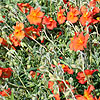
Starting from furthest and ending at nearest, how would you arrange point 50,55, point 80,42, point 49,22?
point 49,22, point 50,55, point 80,42

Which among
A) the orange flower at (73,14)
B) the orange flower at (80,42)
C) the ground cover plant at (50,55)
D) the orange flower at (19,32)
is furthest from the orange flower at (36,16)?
the orange flower at (80,42)

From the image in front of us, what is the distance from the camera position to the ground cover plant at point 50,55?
2041mm

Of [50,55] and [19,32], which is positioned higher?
[19,32]

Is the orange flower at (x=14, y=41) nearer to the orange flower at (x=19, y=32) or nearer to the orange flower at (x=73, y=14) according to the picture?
the orange flower at (x=19, y=32)

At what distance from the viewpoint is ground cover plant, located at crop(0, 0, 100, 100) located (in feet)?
6.70

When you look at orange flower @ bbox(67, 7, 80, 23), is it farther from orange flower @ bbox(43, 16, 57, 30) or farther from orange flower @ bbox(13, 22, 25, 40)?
orange flower @ bbox(13, 22, 25, 40)

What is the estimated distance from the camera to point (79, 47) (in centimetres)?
212

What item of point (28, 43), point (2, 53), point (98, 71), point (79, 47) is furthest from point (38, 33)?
point (98, 71)

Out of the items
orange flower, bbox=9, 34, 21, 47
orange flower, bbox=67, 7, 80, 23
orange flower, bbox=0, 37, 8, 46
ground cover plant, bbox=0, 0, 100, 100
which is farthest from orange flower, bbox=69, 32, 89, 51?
orange flower, bbox=0, 37, 8, 46

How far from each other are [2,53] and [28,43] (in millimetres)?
363

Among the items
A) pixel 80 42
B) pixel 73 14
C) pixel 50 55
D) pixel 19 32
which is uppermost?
pixel 73 14

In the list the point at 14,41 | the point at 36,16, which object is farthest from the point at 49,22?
the point at 14,41

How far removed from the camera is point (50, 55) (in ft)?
8.03

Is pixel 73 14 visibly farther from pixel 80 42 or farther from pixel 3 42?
pixel 3 42
